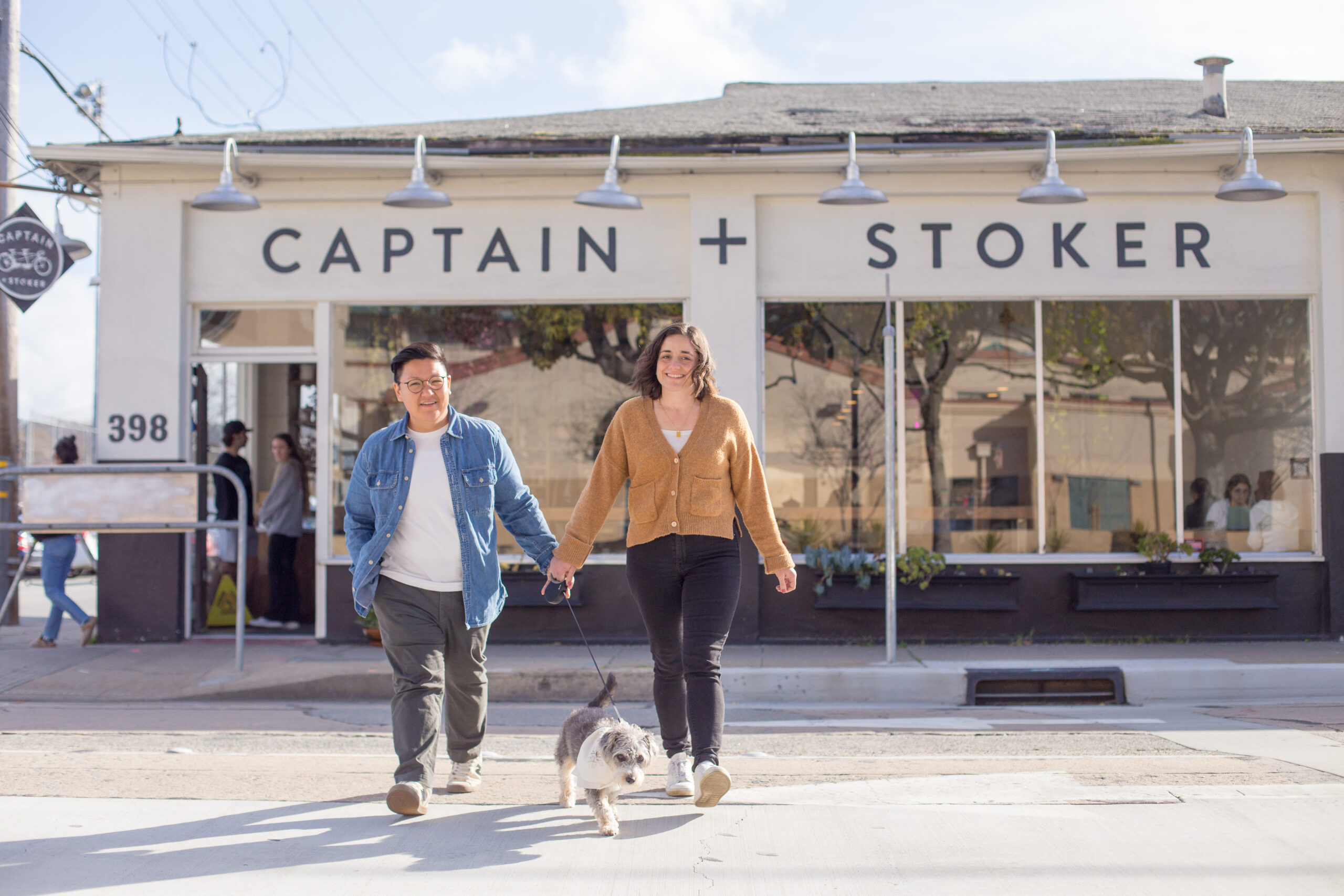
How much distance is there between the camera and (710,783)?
13.6ft

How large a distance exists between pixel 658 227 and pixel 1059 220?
3.46m

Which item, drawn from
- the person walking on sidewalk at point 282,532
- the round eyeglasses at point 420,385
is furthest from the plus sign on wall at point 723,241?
the round eyeglasses at point 420,385

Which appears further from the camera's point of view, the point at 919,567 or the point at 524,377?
the point at 524,377

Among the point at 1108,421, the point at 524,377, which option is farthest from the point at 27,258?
the point at 1108,421

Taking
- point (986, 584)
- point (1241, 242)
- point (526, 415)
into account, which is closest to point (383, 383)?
point (526, 415)

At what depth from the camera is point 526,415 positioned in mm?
10320

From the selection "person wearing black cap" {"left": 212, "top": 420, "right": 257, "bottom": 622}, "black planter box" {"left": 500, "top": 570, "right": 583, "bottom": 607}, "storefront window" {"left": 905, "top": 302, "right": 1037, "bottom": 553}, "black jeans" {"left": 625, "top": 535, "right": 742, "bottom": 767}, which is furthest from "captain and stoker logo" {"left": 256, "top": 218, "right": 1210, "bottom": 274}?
"black jeans" {"left": 625, "top": 535, "right": 742, "bottom": 767}

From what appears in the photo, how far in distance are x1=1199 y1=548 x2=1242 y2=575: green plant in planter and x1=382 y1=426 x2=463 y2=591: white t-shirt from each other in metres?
7.42

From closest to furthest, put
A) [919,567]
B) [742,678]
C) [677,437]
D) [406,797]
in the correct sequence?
[406,797], [677,437], [742,678], [919,567]

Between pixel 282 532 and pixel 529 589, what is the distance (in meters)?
2.65

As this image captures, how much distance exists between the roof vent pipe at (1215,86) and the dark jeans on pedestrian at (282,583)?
9631mm

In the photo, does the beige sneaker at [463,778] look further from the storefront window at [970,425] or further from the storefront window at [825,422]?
the storefront window at [970,425]

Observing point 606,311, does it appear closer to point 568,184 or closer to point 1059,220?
point 568,184

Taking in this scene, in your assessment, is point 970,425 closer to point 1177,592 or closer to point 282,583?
point 1177,592
